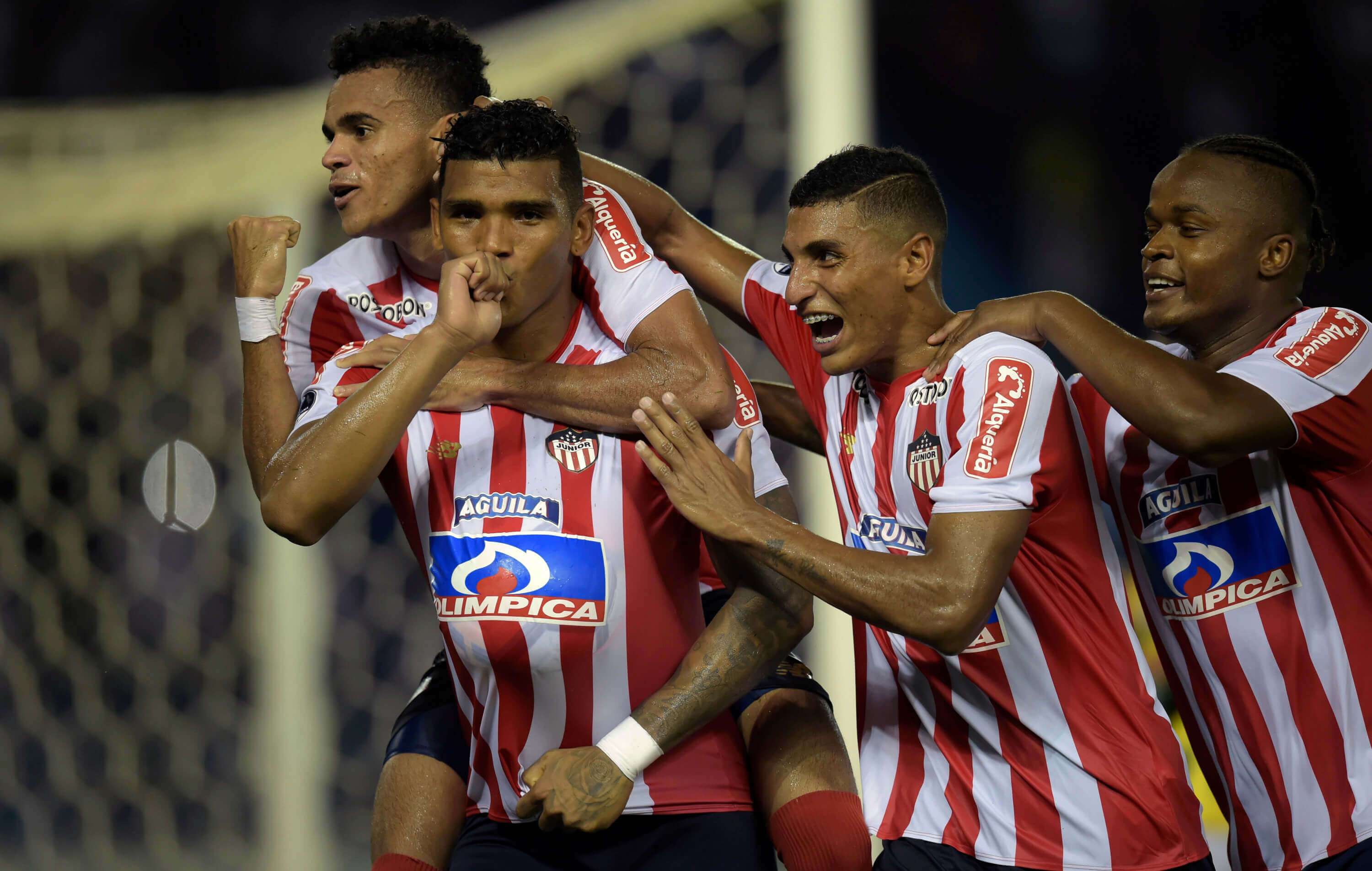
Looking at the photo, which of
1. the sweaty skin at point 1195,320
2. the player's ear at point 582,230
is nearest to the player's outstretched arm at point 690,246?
the player's ear at point 582,230

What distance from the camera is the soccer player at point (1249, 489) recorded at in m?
2.09

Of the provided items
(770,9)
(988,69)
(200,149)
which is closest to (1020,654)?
(770,9)

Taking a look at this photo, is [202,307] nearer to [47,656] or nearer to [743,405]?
[47,656]

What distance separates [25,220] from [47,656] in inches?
64.5

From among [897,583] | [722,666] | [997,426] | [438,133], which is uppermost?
[438,133]

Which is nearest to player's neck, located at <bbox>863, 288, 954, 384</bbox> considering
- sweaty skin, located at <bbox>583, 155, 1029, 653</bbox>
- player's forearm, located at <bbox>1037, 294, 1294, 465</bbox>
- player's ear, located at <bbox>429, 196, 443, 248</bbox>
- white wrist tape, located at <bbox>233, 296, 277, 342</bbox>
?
sweaty skin, located at <bbox>583, 155, 1029, 653</bbox>

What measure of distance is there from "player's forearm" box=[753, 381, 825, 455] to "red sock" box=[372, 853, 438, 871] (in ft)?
3.86

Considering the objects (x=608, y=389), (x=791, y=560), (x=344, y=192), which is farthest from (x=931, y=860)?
(x=344, y=192)

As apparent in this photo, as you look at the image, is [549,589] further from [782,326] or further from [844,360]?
[782,326]

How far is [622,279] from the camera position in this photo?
93.2 inches

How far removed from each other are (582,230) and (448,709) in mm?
Answer: 962

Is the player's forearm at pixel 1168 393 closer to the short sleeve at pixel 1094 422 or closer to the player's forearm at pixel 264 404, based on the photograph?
the short sleeve at pixel 1094 422

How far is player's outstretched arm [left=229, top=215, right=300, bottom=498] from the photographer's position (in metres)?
2.37

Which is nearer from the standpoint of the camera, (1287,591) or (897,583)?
(897,583)
